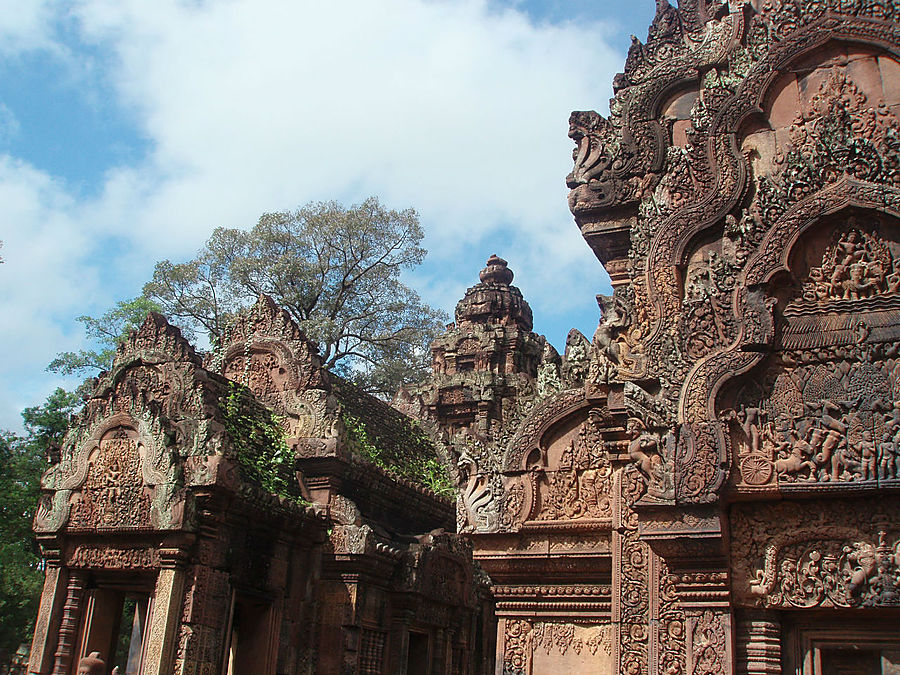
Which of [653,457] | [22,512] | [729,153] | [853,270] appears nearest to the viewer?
[653,457]

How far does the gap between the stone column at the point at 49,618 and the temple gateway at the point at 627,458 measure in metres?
0.03

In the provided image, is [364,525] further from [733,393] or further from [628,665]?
[733,393]

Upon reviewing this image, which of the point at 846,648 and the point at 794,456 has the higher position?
the point at 794,456

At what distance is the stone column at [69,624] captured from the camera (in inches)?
433

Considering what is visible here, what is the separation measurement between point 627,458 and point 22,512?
16.2 m

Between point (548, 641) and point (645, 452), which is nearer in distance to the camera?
point (645, 452)

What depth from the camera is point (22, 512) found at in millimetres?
19453

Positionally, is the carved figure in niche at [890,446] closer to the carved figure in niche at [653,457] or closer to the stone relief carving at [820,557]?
the stone relief carving at [820,557]

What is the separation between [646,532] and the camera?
612 centimetres

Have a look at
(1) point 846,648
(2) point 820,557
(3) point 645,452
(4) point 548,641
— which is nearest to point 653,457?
(3) point 645,452

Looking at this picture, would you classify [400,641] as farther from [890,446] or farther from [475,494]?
[890,446]

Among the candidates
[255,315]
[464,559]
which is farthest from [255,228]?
[464,559]

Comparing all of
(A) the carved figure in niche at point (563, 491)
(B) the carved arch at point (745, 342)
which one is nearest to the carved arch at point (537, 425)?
(A) the carved figure in niche at point (563, 491)

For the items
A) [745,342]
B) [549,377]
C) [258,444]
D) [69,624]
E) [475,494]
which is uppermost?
[549,377]
